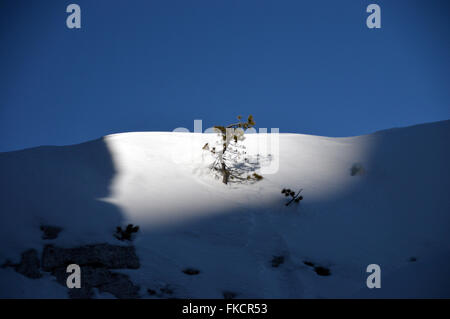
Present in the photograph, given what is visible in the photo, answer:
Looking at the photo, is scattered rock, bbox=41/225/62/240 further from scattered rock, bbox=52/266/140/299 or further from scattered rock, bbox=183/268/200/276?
scattered rock, bbox=183/268/200/276

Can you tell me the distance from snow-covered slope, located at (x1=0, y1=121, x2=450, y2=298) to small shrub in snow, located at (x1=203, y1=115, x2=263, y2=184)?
368 millimetres

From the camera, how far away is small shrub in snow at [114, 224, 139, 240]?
22.0 ft

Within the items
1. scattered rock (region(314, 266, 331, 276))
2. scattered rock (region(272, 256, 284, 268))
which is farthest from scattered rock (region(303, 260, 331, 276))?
scattered rock (region(272, 256, 284, 268))

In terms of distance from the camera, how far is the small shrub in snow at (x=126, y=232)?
6707 mm

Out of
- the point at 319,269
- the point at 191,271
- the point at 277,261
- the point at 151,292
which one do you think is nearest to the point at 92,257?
the point at 151,292

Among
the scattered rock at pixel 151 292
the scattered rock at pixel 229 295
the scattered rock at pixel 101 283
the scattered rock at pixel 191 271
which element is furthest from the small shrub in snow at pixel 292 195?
→ the scattered rock at pixel 101 283

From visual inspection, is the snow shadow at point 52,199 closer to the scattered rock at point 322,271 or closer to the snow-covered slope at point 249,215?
the snow-covered slope at point 249,215

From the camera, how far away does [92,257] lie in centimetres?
602

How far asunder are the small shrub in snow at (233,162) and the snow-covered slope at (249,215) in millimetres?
368

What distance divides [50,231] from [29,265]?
94cm

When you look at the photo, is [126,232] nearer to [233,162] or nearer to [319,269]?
[319,269]
